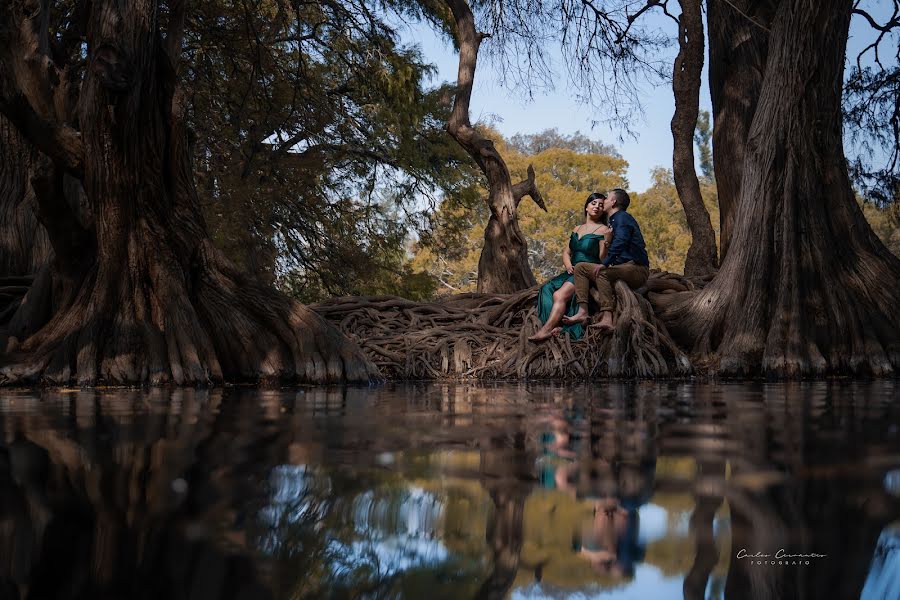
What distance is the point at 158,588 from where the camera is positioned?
0.71m

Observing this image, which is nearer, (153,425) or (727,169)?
(153,425)

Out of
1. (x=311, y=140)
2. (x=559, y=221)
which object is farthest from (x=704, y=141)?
(x=311, y=140)

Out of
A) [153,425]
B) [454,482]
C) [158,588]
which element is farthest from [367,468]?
[153,425]

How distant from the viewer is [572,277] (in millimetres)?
9703

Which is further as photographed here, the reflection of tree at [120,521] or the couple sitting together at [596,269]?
the couple sitting together at [596,269]

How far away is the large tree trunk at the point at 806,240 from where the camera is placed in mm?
7777

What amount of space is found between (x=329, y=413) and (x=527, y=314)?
7.33 meters

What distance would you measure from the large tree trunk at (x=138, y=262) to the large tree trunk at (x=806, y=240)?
399 cm

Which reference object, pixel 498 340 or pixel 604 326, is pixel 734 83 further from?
pixel 498 340

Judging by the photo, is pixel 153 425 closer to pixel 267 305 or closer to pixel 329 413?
pixel 329 413

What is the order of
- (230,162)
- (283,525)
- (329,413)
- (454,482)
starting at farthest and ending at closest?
(230,162) → (329,413) → (454,482) → (283,525)

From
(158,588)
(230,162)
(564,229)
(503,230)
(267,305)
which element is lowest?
(158,588)

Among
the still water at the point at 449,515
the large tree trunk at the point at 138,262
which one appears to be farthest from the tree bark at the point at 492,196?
the still water at the point at 449,515
